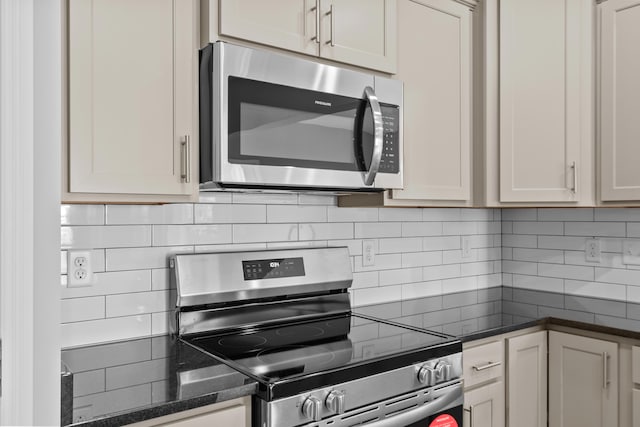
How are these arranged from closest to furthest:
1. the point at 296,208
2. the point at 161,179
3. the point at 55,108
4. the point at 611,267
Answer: the point at 55,108 < the point at 161,179 < the point at 296,208 < the point at 611,267

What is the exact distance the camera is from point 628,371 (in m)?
1.88

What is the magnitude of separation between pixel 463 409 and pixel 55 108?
1.59 meters

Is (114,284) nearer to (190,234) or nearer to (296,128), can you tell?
(190,234)

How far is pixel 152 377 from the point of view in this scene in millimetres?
1325

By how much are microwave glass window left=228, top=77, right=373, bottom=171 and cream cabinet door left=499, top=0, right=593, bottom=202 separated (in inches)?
31.5

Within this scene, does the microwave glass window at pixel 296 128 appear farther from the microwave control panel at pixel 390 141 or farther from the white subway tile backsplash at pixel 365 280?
the white subway tile backsplash at pixel 365 280

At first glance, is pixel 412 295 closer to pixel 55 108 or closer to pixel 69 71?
pixel 69 71

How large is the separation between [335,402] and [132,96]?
973mm

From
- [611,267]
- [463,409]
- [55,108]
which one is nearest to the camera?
[55,108]

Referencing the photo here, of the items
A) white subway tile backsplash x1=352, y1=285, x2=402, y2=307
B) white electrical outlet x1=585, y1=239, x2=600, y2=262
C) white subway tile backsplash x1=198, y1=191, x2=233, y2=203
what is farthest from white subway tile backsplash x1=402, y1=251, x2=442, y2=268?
white subway tile backsplash x1=198, y1=191, x2=233, y2=203

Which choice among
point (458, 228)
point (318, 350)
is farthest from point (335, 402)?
point (458, 228)

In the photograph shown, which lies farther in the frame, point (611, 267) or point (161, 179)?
point (611, 267)

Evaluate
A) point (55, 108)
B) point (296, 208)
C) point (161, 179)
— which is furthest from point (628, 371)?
point (55, 108)

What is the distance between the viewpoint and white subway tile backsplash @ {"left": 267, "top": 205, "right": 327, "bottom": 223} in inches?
80.3
